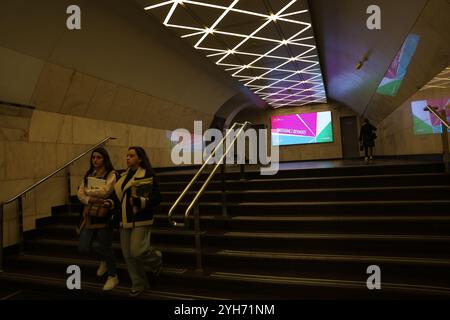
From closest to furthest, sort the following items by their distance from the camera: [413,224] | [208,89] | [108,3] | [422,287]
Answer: [422,287]
[413,224]
[108,3]
[208,89]

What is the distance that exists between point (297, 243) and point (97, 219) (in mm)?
2118

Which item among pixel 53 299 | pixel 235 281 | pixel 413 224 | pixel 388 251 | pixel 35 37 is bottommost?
pixel 53 299

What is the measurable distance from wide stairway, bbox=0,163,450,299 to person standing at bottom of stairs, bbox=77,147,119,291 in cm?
33

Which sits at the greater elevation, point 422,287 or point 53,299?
point 422,287

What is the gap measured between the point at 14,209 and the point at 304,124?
1250 centimetres

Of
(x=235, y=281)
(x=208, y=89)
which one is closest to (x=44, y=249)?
(x=235, y=281)

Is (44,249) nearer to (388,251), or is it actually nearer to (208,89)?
(388,251)

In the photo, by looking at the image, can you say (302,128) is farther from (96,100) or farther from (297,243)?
(297,243)

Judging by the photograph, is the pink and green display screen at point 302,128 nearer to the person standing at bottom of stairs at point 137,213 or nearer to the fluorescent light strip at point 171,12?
the fluorescent light strip at point 171,12

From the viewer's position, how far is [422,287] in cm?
225

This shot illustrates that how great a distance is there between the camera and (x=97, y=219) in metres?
2.76

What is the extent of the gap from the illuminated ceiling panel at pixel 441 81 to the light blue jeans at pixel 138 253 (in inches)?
180

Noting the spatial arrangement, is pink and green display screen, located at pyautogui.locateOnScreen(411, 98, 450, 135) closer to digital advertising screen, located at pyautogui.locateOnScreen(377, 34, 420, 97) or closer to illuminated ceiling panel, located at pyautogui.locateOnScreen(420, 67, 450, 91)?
illuminated ceiling panel, located at pyautogui.locateOnScreen(420, 67, 450, 91)

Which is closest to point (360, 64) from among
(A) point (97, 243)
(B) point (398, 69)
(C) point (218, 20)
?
(B) point (398, 69)
